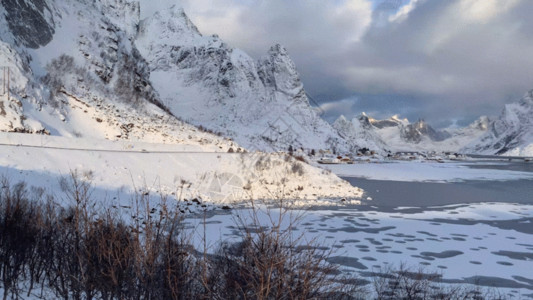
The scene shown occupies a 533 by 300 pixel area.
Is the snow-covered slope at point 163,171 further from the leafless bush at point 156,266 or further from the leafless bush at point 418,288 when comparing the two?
the leafless bush at point 418,288

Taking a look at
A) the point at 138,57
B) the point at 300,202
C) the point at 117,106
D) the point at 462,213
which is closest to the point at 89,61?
the point at 117,106

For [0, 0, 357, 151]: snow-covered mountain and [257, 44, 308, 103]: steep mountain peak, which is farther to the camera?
[257, 44, 308, 103]: steep mountain peak

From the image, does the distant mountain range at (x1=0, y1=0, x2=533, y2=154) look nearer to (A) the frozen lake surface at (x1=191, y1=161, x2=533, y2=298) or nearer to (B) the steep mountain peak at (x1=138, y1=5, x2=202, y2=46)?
(A) the frozen lake surface at (x1=191, y1=161, x2=533, y2=298)

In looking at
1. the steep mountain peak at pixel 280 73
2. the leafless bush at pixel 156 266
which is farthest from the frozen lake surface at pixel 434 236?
the steep mountain peak at pixel 280 73

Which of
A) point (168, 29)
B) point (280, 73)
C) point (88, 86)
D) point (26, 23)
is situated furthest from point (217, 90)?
point (26, 23)

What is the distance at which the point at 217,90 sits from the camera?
11575 centimetres

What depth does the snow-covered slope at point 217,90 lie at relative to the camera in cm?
10112

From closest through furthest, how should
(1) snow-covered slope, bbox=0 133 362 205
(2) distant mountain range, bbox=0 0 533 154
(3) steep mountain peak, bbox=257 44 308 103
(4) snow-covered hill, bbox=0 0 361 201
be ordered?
(1) snow-covered slope, bbox=0 133 362 205 → (4) snow-covered hill, bbox=0 0 361 201 → (2) distant mountain range, bbox=0 0 533 154 → (3) steep mountain peak, bbox=257 44 308 103

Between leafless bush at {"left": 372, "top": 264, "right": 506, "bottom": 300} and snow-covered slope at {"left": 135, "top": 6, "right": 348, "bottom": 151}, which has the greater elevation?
snow-covered slope at {"left": 135, "top": 6, "right": 348, "bottom": 151}

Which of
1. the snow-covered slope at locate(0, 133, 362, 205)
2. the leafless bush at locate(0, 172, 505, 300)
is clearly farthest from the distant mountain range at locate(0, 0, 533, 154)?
the leafless bush at locate(0, 172, 505, 300)

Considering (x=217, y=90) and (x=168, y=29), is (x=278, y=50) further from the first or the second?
(x=217, y=90)

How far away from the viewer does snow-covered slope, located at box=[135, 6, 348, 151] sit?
332 ft

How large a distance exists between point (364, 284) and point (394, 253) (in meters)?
3.08

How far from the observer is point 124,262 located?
506 centimetres
